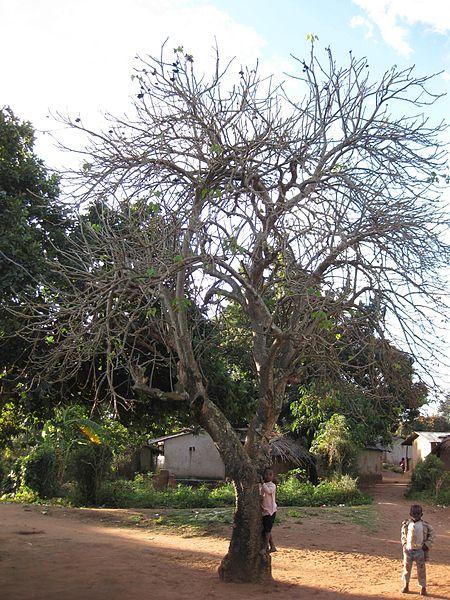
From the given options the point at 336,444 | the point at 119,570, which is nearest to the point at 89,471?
the point at 336,444

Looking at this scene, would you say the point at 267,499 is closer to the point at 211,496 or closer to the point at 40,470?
the point at 211,496

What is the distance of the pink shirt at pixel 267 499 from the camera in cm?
926

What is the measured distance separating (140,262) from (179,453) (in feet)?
94.9

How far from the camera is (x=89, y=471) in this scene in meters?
22.1

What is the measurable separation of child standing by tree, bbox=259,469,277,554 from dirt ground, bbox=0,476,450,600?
0.60m

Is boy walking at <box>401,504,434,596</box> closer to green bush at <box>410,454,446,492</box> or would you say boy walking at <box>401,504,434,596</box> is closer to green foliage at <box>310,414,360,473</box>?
green foliage at <box>310,414,360,473</box>

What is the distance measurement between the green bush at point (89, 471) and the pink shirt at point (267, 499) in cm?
1355

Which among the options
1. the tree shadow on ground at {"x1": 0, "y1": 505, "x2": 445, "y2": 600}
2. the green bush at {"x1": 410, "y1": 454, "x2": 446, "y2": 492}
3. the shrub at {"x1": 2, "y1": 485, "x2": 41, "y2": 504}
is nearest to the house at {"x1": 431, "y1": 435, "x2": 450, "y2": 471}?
the green bush at {"x1": 410, "y1": 454, "x2": 446, "y2": 492}

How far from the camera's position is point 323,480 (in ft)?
85.6

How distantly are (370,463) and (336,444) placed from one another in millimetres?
10788

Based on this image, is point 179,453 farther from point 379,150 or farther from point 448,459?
point 379,150

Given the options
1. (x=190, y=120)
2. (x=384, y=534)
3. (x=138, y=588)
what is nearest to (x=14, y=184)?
(x=190, y=120)

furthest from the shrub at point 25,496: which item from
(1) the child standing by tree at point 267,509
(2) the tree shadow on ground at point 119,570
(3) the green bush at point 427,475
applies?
(1) the child standing by tree at point 267,509

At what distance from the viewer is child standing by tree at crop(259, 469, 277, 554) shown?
9.21 metres
